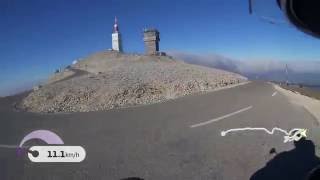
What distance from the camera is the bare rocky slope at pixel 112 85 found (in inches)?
99.6

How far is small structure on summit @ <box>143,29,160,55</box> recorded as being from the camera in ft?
8.22

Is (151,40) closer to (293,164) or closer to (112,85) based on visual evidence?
(112,85)

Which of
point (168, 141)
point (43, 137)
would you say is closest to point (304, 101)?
point (168, 141)

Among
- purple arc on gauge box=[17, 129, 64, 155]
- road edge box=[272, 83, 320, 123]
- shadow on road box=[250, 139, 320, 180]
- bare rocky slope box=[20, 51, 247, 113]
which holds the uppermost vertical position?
bare rocky slope box=[20, 51, 247, 113]

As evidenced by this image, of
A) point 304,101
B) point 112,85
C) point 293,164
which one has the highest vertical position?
point 112,85

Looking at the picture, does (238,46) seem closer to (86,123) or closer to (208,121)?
(208,121)

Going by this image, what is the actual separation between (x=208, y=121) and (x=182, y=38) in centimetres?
46

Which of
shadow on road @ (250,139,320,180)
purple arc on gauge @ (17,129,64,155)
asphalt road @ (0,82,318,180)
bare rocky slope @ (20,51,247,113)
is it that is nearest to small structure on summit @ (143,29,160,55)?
bare rocky slope @ (20,51,247,113)

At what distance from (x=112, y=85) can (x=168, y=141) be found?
0.42 m

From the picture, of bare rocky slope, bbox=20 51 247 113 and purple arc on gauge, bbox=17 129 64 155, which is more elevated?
bare rocky slope, bbox=20 51 247 113

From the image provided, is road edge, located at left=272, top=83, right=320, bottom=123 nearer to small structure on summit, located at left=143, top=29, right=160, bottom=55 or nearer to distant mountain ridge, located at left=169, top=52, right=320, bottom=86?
distant mountain ridge, located at left=169, top=52, right=320, bottom=86

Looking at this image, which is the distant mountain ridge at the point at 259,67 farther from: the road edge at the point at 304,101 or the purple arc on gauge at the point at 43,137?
the purple arc on gauge at the point at 43,137

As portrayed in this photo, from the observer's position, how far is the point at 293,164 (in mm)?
2475

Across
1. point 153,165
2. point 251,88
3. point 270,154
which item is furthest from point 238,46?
point 153,165
